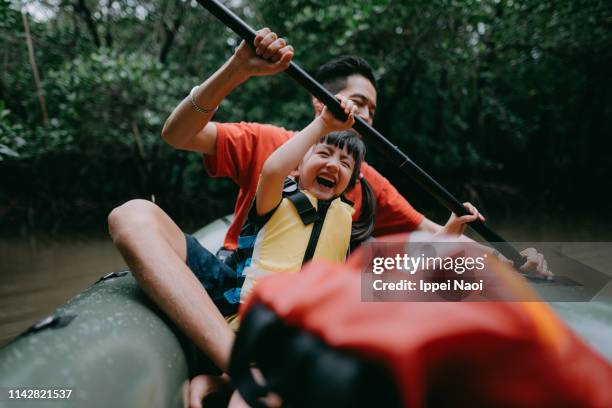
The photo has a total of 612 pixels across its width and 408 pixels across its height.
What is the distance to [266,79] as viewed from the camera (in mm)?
4266

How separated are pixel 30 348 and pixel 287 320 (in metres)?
0.47

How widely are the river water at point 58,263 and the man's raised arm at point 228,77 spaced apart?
1.06 m

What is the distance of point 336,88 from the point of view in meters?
1.51

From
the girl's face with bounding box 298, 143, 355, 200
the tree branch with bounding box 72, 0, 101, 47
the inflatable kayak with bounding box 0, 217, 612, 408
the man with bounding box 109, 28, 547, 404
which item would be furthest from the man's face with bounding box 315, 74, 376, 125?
the tree branch with bounding box 72, 0, 101, 47

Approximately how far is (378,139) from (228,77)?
42cm

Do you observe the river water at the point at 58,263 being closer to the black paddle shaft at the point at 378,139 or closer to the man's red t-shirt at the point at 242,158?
the black paddle shaft at the point at 378,139

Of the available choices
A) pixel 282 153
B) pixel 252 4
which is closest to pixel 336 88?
pixel 282 153

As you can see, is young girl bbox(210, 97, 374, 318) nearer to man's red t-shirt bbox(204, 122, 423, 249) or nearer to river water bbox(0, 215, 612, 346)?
man's red t-shirt bbox(204, 122, 423, 249)

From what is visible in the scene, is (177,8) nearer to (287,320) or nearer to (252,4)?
(252,4)

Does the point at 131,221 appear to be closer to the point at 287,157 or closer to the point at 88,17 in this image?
the point at 287,157

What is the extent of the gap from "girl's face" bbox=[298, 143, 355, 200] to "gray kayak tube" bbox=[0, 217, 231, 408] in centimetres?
47

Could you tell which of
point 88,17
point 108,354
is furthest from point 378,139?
point 88,17

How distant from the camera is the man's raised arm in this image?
96 cm

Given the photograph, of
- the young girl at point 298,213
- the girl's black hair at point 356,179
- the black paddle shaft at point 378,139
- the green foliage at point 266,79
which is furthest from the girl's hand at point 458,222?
the green foliage at point 266,79
